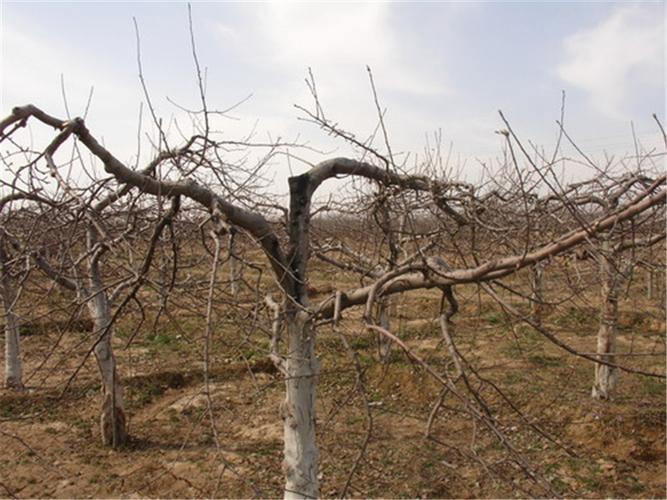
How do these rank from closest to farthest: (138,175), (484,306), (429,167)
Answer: (138,175) < (429,167) < (484,306)

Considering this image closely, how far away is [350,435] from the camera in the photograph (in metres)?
6.04

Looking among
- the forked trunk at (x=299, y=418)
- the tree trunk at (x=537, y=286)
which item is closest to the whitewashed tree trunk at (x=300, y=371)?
the forked trunk at (x=299, y=418)

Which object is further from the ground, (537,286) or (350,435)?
(537,286)

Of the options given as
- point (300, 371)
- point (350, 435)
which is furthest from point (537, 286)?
point (350, 435)

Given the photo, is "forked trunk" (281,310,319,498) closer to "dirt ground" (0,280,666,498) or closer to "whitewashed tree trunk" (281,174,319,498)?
"whitewashed tree trunk" (281,174,319,498)

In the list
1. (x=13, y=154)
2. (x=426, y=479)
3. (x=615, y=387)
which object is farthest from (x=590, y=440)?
(x=13, y=154)

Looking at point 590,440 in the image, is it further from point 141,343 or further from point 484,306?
point 141,343

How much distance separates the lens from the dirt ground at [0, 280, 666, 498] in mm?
4883

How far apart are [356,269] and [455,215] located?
2.45 feet

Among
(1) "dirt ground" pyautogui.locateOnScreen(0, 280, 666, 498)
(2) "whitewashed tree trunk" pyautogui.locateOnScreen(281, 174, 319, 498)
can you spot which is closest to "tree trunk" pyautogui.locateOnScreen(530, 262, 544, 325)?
(1) "dirt ground" pyautogui.locateOnScreen(0, 280, 666, 498)

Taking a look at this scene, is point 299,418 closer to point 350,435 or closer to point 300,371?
point 300,371

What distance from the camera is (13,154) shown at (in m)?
2.50

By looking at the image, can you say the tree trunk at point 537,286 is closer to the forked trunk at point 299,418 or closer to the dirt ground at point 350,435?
the dirt ground at point 350,435

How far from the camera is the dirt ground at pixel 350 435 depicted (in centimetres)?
488
